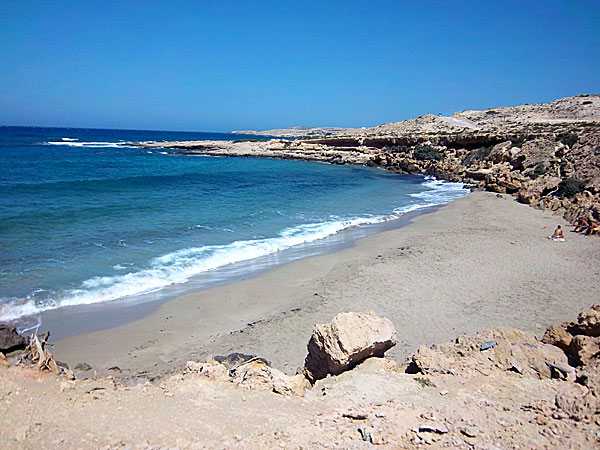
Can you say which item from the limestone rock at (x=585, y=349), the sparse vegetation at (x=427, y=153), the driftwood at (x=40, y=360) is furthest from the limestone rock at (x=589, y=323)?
the sparse vegetation at (x=427, y=153)

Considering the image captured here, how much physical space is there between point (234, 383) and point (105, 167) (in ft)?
121

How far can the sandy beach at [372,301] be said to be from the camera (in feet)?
23.3

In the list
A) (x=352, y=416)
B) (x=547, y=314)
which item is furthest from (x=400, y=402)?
(x=547, y=314)

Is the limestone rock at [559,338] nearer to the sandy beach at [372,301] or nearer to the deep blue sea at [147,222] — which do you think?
the sandy beach at [372,301]

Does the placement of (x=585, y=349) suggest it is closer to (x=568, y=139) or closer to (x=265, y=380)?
(x=265, y=380)

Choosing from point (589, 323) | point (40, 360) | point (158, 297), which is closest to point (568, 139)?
point (589, 323)

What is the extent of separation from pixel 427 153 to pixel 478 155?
23.7 feet

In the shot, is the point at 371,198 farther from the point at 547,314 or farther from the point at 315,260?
the point at 547,314

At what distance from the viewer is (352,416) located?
405 cm

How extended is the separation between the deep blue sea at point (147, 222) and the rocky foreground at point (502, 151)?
199 inches

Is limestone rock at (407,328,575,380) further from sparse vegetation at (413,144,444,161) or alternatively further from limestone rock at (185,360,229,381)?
sparse vegetation at (413,144,444,161)

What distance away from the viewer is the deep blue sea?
10.1 m

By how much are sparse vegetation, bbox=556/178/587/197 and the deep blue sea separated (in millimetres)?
6749

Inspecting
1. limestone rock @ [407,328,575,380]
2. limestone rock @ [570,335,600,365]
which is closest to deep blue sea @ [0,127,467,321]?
limestone rock @ [407,328,575,380]
